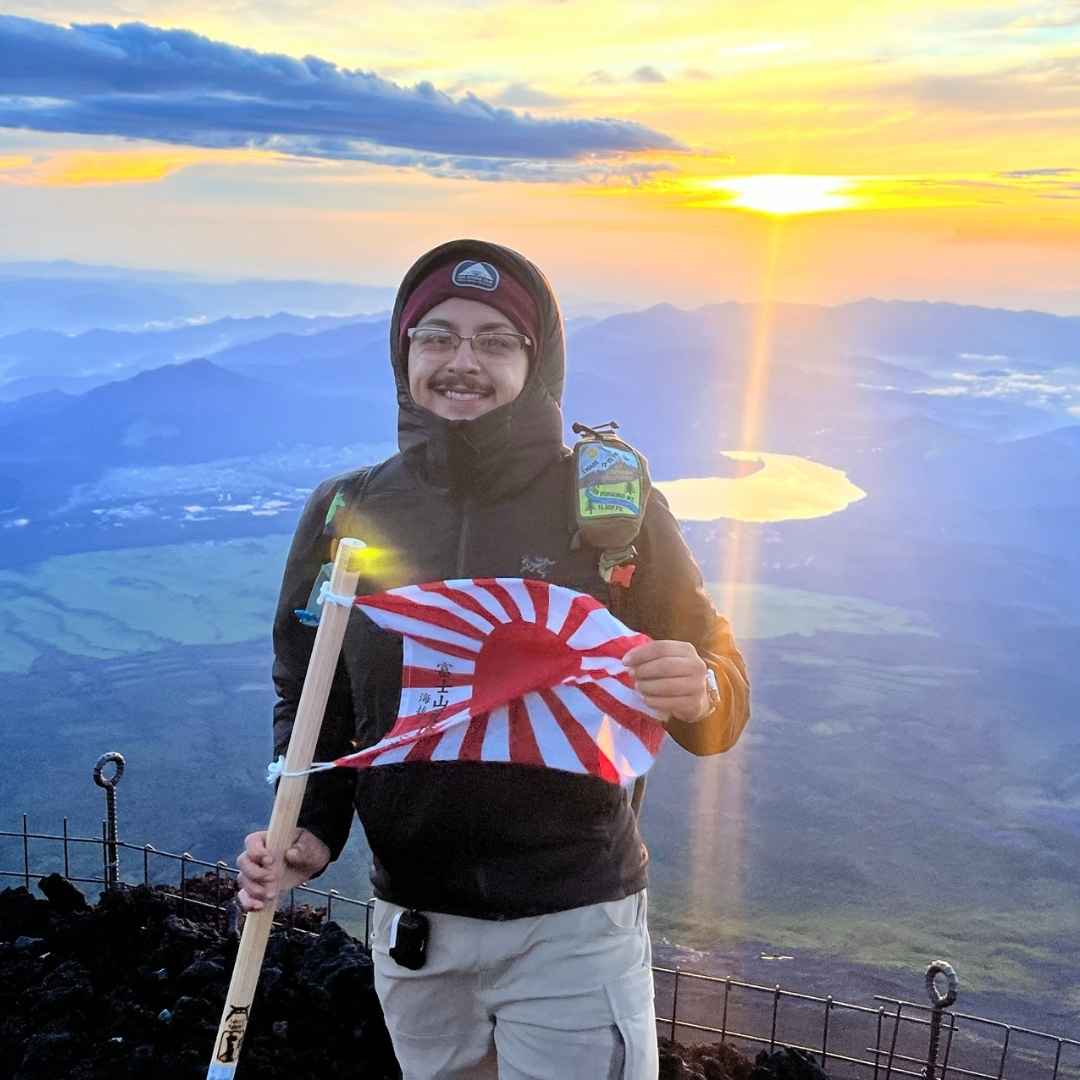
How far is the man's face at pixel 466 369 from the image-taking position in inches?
147

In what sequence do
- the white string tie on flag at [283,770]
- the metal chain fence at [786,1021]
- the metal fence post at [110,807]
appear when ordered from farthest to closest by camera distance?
1. the metal chain fence at [786,1021]
2. the metal fence post at [110,807]
3. the white string tie on flag at [283,770]

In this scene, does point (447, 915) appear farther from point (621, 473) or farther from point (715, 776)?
point (715, 776)

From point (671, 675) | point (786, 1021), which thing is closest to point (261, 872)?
point (671, 675)

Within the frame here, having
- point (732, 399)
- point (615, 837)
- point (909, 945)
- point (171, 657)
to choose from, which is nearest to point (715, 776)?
point (909, 945)

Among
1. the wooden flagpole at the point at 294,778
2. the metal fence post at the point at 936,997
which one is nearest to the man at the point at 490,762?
the wooden flagpole at the point at 294,778

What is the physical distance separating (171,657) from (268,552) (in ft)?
97.9

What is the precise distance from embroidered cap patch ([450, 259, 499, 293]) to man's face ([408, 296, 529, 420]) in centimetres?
5

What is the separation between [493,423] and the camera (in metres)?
3.65

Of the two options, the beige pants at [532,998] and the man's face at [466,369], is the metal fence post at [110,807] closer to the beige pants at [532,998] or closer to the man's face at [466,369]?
the beige pants at [532,998]

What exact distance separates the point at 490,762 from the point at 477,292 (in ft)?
4.93

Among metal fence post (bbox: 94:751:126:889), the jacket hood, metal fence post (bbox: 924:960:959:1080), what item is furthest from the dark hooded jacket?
metal fence post (bbox: 94:751:126:889)

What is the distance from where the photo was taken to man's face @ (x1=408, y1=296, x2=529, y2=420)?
3.73m

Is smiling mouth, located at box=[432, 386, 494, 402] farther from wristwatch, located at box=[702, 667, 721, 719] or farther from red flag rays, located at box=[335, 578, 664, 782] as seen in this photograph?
wristwatch, located at box=[702, 667, 721, 719]

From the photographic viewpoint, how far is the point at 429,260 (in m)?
3.87
